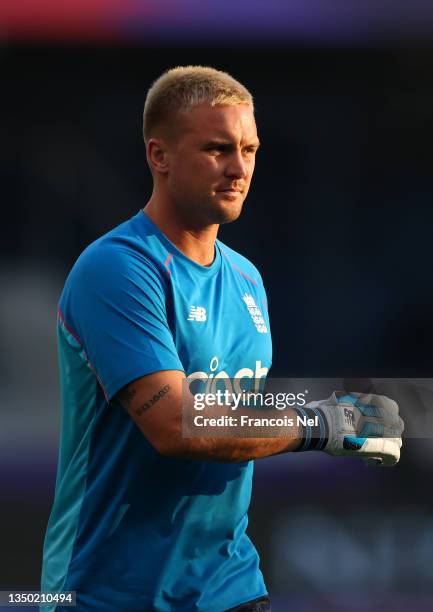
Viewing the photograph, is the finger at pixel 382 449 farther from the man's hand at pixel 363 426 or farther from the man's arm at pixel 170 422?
the man's arm at pixel 170 422

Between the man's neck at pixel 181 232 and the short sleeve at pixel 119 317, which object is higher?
the man's neck at pixel 181 232

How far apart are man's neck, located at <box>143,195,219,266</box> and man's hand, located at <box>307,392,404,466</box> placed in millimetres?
523

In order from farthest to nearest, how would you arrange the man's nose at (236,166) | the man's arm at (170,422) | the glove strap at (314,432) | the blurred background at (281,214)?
the blurred background at (281,214), the man's nose at (236,166), the glove strap at (314,432), the man's arm at (170,422)

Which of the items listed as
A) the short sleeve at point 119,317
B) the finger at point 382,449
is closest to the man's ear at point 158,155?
the short sleeve at point 119,317

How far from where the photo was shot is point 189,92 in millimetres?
2512

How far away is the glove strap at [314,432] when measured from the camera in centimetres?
229

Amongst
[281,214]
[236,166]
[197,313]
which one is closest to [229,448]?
[197,313]

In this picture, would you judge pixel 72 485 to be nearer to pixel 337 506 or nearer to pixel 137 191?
pixel 337 506

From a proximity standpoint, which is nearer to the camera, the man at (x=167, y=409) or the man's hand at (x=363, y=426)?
the man at (x=167, y=409)

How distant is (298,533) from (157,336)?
3.70 m

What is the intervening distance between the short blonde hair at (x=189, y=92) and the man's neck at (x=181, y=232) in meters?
0.24

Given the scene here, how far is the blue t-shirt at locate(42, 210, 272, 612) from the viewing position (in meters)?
2.25

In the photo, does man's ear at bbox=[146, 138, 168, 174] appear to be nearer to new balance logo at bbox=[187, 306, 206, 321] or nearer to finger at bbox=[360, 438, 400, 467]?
new balance logo at bbox=[187, 306, 206, 321]

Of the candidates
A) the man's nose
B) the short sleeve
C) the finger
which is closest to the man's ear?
the man's nose
